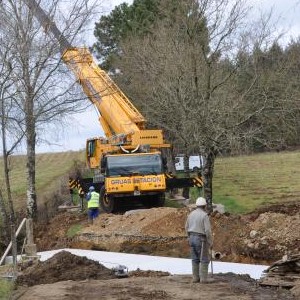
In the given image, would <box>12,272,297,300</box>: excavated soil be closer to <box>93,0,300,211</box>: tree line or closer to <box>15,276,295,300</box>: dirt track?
<box>15,276,295,300</box>: dirt track

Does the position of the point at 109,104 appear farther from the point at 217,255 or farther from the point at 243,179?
the point at 243,179

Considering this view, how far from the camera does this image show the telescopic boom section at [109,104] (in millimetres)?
26875

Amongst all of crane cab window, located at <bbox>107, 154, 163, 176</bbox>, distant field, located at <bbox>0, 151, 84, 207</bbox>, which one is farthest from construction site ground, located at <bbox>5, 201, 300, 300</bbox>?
distant field, located at <bbox>0, 151, 84, 207</bbox>

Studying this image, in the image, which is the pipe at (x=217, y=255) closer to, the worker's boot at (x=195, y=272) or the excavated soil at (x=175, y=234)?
the excavated soil at (x=175, y=234)

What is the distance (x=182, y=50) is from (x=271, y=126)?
4679mm

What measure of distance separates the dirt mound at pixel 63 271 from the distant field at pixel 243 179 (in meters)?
15.2

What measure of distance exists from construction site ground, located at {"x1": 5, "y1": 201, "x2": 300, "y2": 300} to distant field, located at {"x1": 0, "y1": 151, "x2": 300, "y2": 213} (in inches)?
317

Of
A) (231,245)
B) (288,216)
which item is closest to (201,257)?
(231,245)

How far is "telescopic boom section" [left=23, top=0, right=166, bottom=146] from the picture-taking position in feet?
88.2

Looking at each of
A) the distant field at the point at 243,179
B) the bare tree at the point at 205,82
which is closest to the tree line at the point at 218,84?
the bare tree at the point at 205,82

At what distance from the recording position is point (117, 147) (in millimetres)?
27266

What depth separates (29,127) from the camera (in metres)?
23.2

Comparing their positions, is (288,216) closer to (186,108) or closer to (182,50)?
(186,108)

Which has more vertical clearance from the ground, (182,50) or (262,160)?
(182,50)
